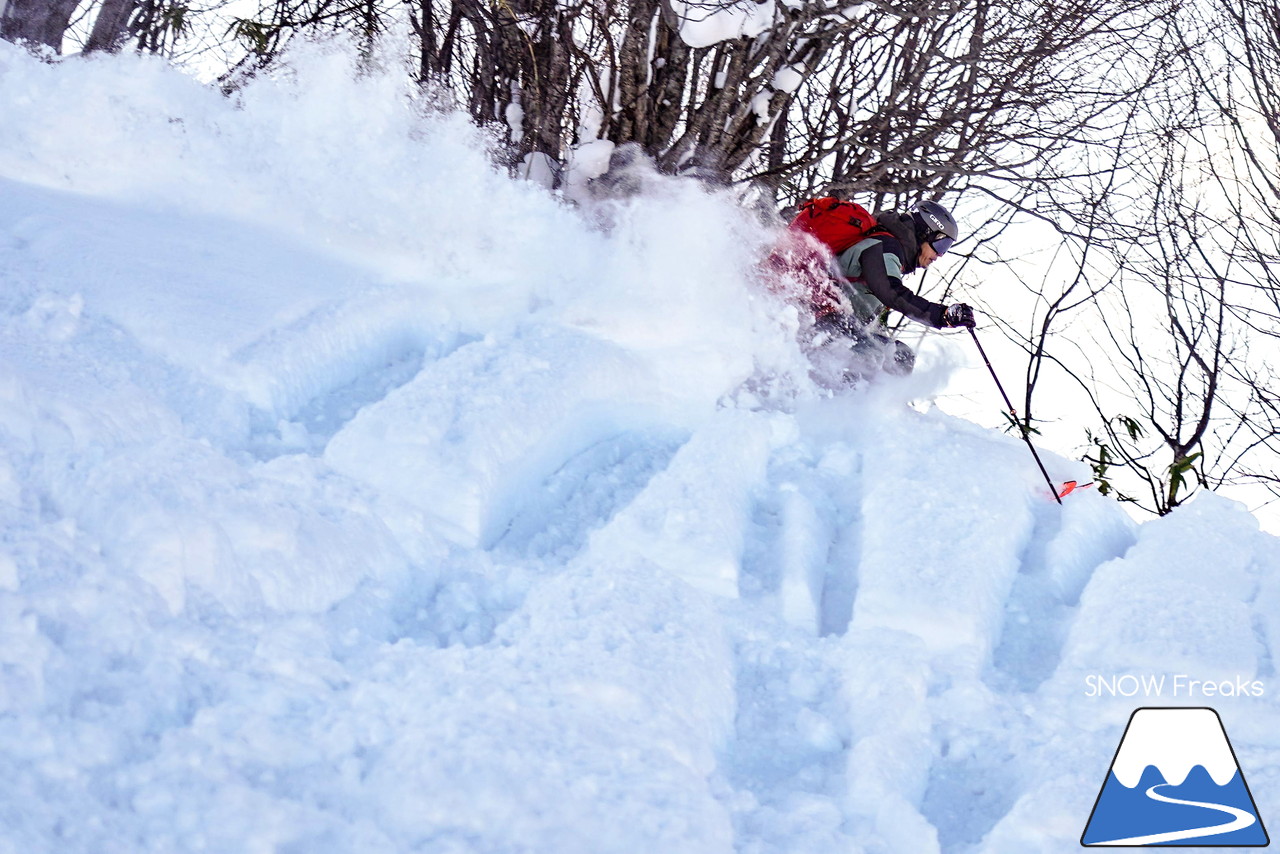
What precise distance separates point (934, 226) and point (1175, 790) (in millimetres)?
3340

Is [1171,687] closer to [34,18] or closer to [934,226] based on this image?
[934,226]

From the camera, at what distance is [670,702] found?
7.29ft

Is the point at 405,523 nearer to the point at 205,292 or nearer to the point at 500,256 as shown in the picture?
the point at 205,292

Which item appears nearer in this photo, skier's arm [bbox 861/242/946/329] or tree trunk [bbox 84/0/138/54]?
skier's arm [bbox 861/242/946/329]

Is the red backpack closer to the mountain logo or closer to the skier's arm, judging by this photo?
the skier's arm

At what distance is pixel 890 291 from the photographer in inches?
192

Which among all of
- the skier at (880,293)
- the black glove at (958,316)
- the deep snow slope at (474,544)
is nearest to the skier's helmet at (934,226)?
the skier at (880,293)

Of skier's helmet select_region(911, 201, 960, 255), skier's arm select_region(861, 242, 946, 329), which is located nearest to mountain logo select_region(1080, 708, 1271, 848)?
skier's arm select_region(861, 242, 946, 329)

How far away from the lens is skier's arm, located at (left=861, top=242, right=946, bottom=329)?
4.88 metres

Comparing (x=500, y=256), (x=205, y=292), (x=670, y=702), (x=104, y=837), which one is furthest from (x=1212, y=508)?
(x=205, y=292)

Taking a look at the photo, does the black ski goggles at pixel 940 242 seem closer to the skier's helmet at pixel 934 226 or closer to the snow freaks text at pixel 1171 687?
the skier's helmet at pixel 934 226

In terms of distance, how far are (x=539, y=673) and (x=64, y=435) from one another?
57.2 inches

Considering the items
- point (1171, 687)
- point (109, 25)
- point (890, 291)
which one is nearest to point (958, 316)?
point (890, 291)

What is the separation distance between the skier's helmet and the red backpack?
23cm
